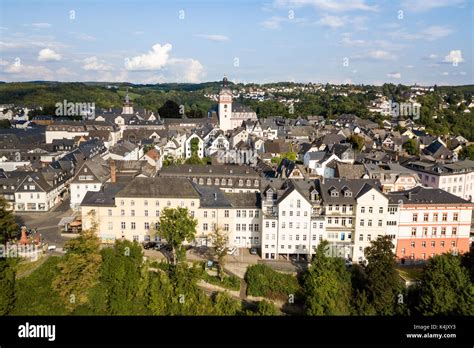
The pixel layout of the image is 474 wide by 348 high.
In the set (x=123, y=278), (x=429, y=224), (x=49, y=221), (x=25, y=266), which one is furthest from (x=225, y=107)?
(x=123, y=278)

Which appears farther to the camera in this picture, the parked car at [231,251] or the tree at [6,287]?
the parked car at [231,251]

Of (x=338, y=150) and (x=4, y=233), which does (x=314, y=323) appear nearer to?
(x=4, y=233)

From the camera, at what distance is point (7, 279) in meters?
28.1

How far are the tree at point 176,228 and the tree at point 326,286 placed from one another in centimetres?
902

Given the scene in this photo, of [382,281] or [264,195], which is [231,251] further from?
[382,281]

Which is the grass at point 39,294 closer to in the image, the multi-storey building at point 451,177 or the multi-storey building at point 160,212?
the multi-storey building at point 160,212

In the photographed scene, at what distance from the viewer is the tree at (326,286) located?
27.7 m

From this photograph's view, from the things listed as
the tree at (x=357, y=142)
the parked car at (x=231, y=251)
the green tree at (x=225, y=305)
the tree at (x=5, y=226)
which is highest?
the tree at (x=357, y=142)

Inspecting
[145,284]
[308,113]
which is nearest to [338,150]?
[145,284]

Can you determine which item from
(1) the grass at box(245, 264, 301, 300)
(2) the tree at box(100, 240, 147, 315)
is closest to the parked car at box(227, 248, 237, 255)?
(1) the grass at box(245, 264, 301, 300)

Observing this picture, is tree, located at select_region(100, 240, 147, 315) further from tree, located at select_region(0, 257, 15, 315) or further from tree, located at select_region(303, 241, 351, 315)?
tree, located at select_region(303, 241, 351, 315)

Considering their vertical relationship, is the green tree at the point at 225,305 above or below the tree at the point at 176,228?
below

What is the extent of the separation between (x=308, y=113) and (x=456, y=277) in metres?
100

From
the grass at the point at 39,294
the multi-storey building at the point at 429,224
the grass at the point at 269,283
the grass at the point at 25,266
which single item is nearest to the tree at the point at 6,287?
the grass at the point at 39,294
